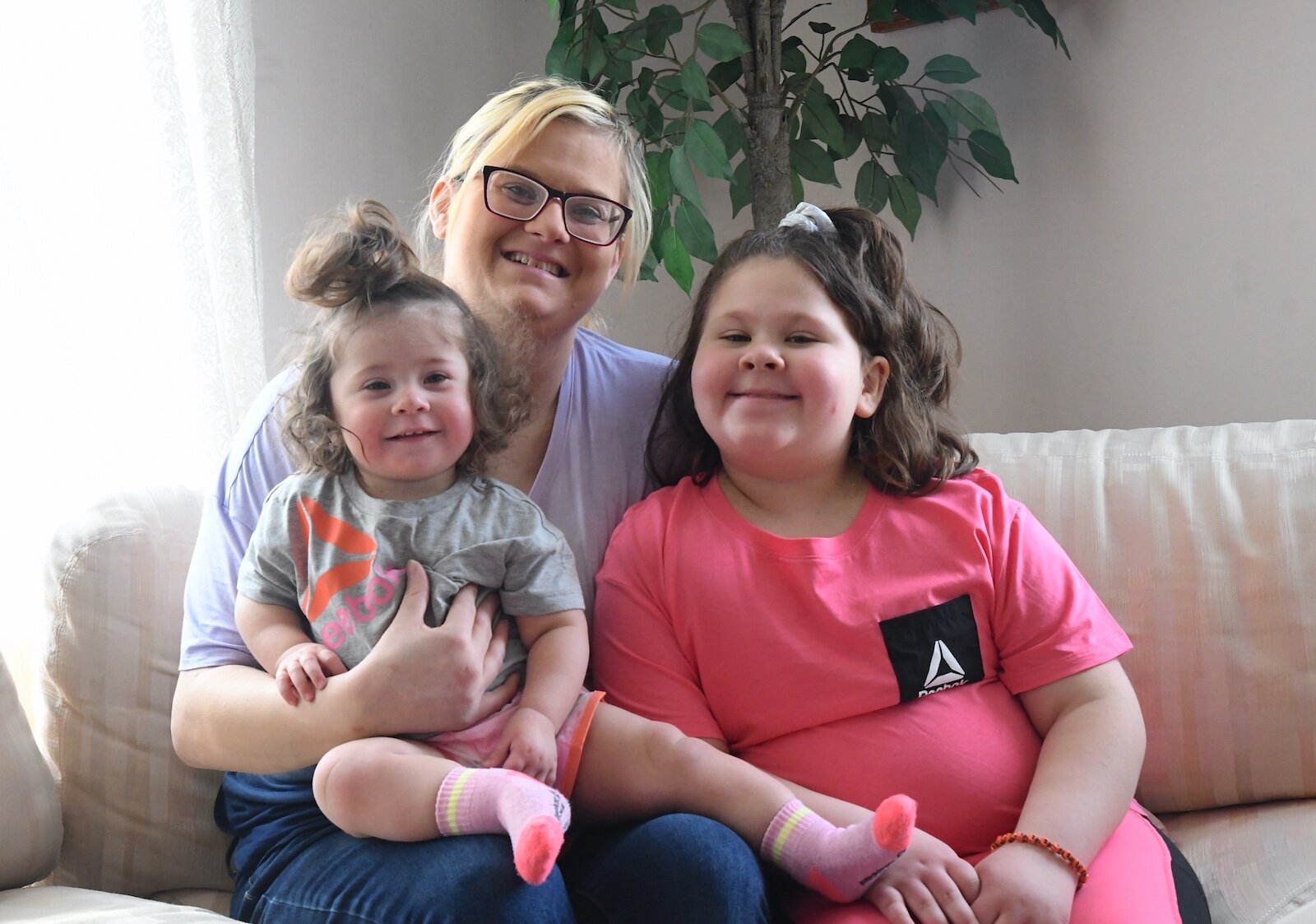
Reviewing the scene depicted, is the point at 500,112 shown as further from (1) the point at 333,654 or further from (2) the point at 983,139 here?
(2) the point at 983,139

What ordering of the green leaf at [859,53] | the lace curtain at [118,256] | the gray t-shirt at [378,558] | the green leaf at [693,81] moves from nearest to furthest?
the gray t-shirt at [378,558] → the lace curtain at [118,256] → the green leaf at [693,81] → the green leaf at [859,53]

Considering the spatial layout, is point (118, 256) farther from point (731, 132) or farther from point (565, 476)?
point (731, 132)

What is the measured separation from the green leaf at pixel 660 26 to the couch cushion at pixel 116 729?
4.04ft

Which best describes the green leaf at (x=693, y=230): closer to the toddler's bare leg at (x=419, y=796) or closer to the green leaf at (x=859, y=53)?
the green leaf at (x=859, y=53)

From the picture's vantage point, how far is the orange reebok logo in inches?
45.3

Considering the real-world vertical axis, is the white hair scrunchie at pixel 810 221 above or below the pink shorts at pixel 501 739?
above

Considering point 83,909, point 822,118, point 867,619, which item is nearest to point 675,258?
point 822,118

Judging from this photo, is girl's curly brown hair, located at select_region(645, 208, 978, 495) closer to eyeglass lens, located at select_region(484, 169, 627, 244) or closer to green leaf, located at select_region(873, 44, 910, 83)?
eyeglass lens, located at select_region(484, 169, 627, 244)

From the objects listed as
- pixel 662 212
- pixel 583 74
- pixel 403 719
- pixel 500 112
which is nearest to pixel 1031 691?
pixel 403 719

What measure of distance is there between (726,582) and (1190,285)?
54.7 inches

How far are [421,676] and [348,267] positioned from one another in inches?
17.0

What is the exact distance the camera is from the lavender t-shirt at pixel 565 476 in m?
1.25

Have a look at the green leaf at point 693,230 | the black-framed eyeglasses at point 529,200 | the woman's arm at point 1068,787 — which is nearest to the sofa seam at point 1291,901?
the woman's arm at point 1068,787

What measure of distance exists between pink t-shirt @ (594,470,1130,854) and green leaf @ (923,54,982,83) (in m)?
1.14
